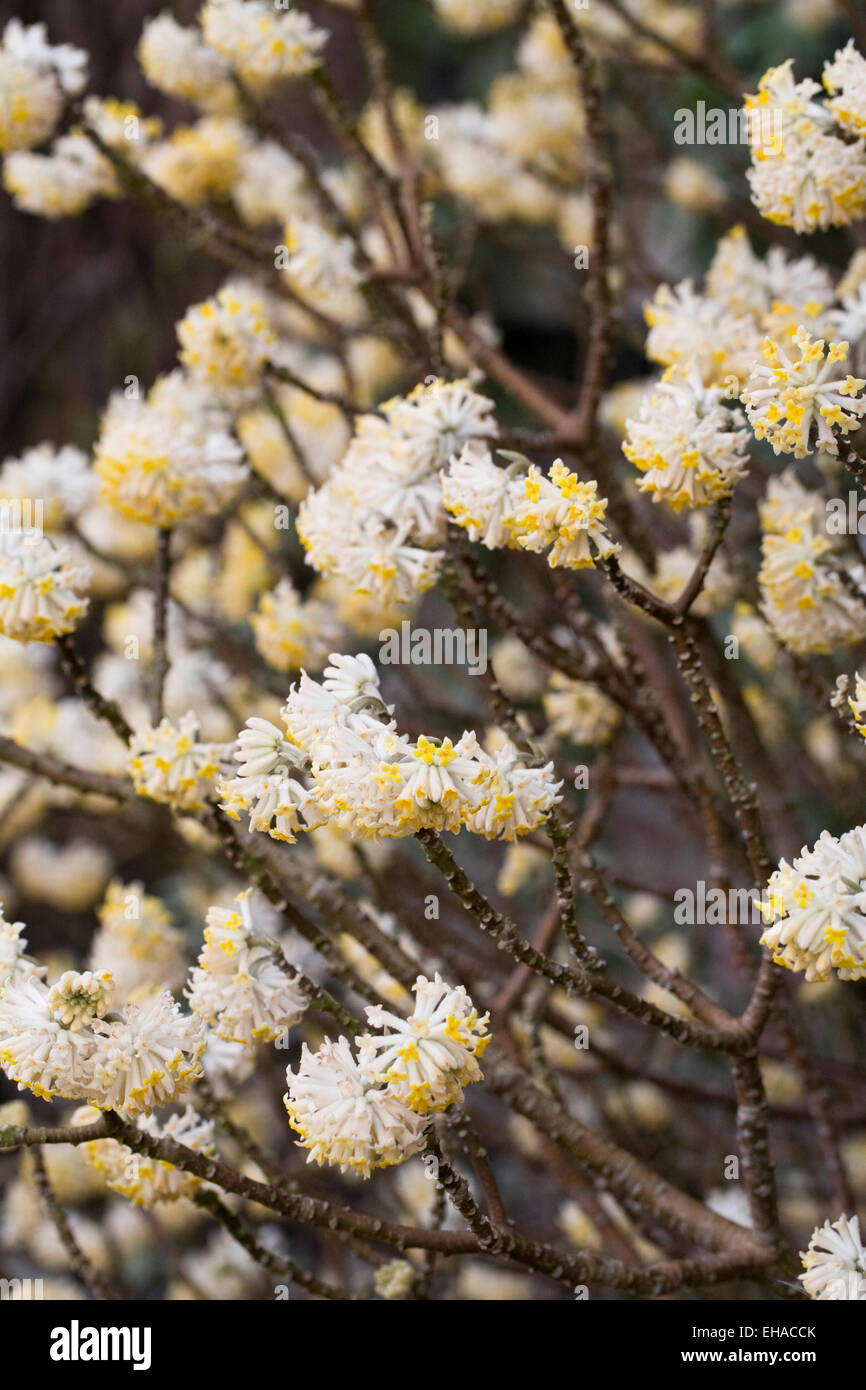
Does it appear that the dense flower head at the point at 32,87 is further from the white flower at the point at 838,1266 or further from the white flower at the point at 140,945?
the white flower at the point at 838,1266

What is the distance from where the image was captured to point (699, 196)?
1402 mm

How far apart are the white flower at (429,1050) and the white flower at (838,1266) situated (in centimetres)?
19

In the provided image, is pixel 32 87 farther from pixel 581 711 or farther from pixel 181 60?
pixel 581 711

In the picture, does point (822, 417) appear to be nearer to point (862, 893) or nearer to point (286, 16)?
point (862, 893)

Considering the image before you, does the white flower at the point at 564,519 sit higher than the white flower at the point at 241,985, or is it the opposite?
the white flower at the point at 564,519

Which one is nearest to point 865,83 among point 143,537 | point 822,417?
point 822,417

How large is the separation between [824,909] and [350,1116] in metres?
0.20

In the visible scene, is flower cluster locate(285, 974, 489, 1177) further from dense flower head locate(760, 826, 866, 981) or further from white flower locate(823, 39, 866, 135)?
white flower locate(823, 39, 866, 135)

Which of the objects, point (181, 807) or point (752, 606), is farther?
point (752, 606)

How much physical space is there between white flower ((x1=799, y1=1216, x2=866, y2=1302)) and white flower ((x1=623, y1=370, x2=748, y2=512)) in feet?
1.09

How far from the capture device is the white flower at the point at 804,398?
1.85 feet

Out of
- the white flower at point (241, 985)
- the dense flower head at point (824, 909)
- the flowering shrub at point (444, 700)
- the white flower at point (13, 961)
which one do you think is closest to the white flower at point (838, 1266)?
the flowering shrub at point (444, 700)

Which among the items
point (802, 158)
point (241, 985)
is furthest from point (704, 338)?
point (241, 985)

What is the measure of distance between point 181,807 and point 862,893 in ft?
1.16
